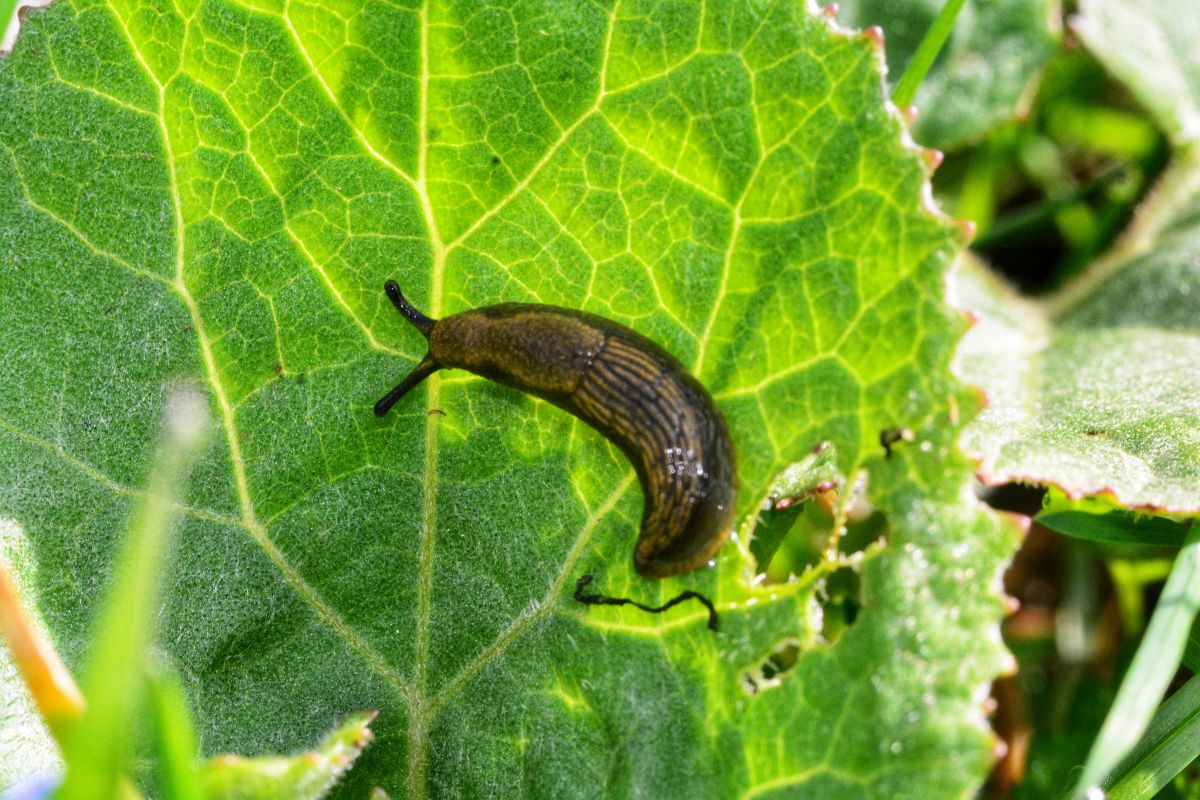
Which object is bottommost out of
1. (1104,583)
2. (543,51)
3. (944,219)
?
(1104,583)

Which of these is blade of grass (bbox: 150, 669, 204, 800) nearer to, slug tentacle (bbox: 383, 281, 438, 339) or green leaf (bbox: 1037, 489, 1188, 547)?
slug tentacle (bbox: 383, 281, 438, 339)

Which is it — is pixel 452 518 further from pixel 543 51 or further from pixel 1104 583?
pixel 1104 583

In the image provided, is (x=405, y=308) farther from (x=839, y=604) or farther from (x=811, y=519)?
(x=811, y=519)

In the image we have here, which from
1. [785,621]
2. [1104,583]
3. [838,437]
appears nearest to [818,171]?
[838,437]

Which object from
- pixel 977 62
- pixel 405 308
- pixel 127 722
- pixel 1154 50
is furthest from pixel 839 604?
pixel 1154 50

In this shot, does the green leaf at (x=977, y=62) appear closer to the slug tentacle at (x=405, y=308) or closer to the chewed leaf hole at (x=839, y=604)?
the chewed leaf hole at (x=839, y=604)

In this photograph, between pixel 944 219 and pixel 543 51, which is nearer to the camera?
pixel 944 219
